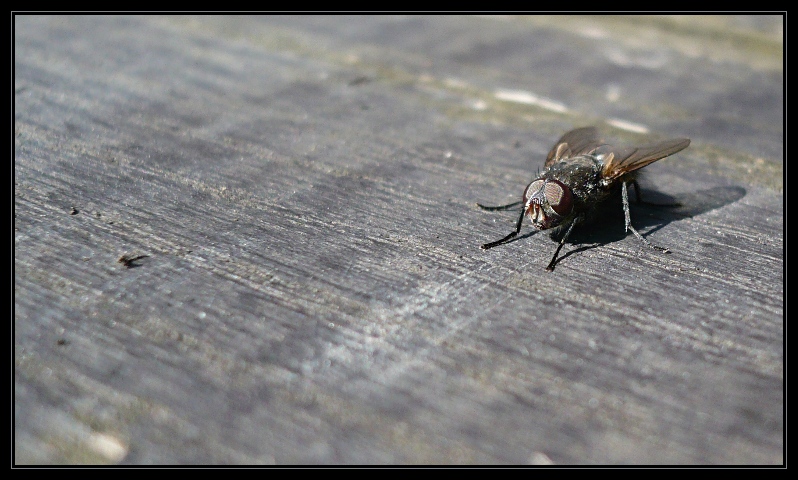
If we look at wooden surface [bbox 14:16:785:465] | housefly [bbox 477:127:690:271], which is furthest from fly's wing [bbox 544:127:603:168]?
wooden surface [bbox 14:16:785:465]

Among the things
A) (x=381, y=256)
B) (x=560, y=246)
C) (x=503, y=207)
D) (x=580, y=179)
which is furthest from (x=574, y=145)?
(x=381, y=256)

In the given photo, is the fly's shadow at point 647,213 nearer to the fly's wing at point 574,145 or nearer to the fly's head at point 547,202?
the fly's head at point 547,202

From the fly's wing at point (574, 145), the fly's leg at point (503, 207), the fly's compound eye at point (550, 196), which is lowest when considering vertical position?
the fly's leg at point (503, 207)

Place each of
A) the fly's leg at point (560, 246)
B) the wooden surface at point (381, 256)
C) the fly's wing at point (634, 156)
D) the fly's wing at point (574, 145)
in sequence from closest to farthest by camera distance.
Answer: the wooden surface at point (381, 256) → the fly's leg at point (560, 246) → the fly's wing at point (634, 156) → the fly's wing at point (574, 145)

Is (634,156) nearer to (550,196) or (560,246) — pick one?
(550,196)

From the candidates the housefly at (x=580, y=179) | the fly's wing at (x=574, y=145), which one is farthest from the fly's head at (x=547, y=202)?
the fly's wing at (x=574, y=145)

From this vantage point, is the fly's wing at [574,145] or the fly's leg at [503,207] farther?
the fly's wing at [574,145]
